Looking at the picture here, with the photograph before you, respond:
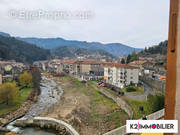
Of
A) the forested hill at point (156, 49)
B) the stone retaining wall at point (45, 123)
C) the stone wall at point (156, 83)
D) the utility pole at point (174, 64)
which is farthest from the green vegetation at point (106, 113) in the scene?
the forested hill at point (156, 49)

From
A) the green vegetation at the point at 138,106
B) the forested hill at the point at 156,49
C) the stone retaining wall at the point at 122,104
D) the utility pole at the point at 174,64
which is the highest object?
the forested hill at the point at 156,49

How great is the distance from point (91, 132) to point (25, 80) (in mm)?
18828

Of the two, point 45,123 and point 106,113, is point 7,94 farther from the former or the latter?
point 106,113

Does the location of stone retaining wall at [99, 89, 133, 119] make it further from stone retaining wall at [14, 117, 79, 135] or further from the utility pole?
the utility pole

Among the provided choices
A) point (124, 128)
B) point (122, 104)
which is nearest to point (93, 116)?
point (122, 104)

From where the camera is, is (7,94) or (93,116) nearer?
(93,116)

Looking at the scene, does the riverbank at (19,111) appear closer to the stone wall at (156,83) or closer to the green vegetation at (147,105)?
the green vegetation at (147,105)

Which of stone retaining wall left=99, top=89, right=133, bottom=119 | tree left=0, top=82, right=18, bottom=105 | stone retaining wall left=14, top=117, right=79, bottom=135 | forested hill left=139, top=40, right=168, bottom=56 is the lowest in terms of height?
stone retaining wall left=14, top=117, right=79, bottom=135

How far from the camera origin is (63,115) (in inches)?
509

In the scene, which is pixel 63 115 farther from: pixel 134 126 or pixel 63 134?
pixel 134 126

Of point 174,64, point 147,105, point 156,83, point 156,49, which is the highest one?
point 156,49

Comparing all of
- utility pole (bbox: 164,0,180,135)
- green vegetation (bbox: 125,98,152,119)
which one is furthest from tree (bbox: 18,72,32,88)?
utility pole (bbox: 164,0,180,135)

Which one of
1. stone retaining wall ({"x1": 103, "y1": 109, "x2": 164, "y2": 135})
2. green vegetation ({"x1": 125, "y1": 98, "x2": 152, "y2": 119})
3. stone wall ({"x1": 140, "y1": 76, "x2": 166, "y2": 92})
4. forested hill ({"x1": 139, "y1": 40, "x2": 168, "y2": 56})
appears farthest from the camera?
forested hill ({"x1": 139, "y1": 40, "x2": 168, "y2": 56})

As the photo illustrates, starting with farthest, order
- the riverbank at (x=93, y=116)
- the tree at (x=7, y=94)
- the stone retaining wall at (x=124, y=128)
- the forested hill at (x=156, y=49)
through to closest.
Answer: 1. the forested hill at (x=156, y=49)
2. the tree at (x=7, y=94)
3. the riverbank at (x=93, y=116)
4. the stone retaining wall at (x=124, y=128)
